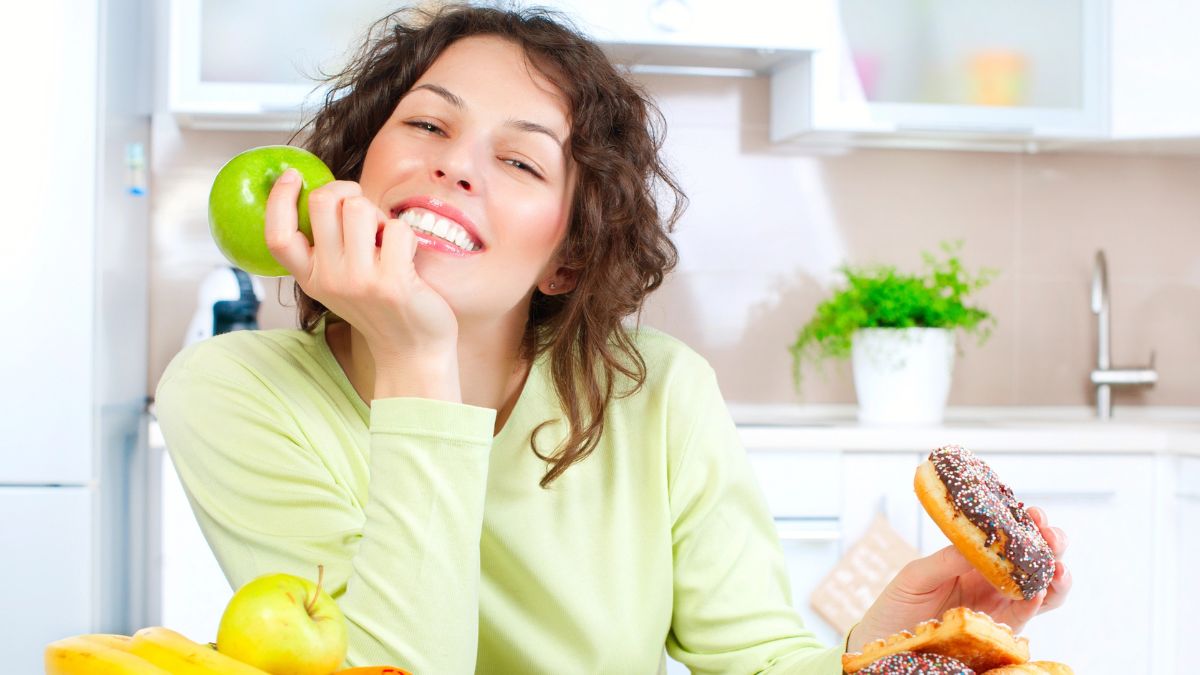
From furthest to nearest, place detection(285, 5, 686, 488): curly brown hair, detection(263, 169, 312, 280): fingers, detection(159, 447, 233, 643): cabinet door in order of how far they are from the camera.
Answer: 1. detection(159, 447, 233, 643): cabinet door
2. detection(285, 5, 686, 488): curly brown hair
3. detection(263, 169, 312, 280): fingers

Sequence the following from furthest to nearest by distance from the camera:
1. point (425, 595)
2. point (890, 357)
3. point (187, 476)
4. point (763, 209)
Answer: point (763, 209) → point (890, 357) → point (187, 476) → point (425, 595)

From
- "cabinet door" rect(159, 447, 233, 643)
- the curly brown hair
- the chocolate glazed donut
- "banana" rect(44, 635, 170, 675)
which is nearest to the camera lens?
"banana" rect(44, 635, 170, 675)

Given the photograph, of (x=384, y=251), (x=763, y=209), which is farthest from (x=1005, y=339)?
(x=384, y=251)

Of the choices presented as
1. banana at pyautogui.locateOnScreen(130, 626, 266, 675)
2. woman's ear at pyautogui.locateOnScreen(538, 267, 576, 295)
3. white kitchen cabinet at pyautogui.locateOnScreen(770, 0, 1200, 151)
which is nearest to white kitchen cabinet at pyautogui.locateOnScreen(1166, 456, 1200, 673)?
white kitchen cabinet at pyautogui.locateOnScreen(770, 0, 1200, 151)

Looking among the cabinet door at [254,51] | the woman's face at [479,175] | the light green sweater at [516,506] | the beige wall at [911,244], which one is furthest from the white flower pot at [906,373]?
the woman's face at [479,175]

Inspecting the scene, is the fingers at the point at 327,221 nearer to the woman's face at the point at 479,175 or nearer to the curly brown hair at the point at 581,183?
the woman's face at the point at 479,175

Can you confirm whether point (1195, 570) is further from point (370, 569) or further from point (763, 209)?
point (370, 569)

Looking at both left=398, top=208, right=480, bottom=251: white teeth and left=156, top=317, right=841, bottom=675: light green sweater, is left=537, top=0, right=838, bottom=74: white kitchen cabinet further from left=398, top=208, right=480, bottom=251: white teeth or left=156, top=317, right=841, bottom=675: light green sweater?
left=398, top=208, right=480, bottom=251: white teeth

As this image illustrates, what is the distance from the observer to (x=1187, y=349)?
318cm

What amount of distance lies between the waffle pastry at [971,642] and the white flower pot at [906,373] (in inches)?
76.1

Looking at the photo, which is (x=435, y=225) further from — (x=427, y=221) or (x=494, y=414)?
(x=494, y=414)

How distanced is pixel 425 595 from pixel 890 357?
1924 mm

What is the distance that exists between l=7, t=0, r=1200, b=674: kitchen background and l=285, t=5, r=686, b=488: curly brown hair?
1.10m

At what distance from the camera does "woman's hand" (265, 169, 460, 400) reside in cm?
99
